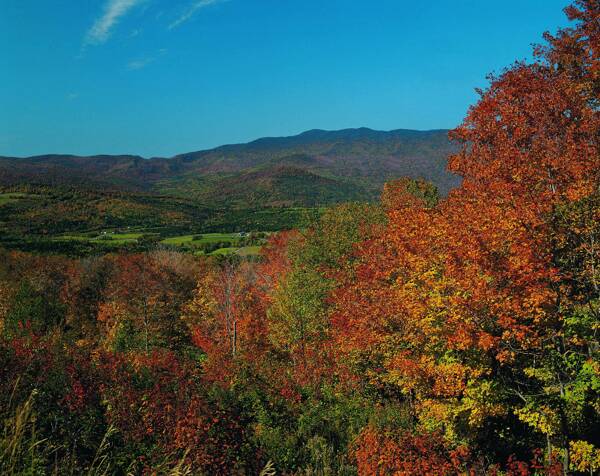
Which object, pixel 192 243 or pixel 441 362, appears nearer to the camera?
pixel 441 362

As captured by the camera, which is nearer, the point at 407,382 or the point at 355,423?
the point at 355,423

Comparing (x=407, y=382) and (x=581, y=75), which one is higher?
(x=581, y=75)

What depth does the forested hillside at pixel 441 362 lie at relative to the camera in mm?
14195

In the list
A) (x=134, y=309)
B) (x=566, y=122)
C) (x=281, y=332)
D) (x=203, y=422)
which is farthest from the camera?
(x=134, y=309)

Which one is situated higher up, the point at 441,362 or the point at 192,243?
the point at 192,243

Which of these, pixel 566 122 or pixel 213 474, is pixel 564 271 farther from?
pixel 213 474

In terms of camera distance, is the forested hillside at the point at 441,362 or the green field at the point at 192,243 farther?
the green field at the point at 192,243

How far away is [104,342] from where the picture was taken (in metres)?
42.0

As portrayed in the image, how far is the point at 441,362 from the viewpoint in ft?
65.3

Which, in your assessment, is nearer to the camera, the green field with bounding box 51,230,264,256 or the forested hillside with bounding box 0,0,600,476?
the forested hillside with bounding box 0,0,600,476

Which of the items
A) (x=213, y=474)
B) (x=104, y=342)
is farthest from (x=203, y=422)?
(x=104, y=342)

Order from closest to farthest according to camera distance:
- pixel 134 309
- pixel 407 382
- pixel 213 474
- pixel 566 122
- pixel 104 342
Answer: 1. pixel 213 474
2. pixel 407 382
3. pixel 566 122
4. pixel 104 342
5. pixel 134 309

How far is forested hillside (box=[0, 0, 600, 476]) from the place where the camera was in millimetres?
14195

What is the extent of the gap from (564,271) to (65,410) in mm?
18046
